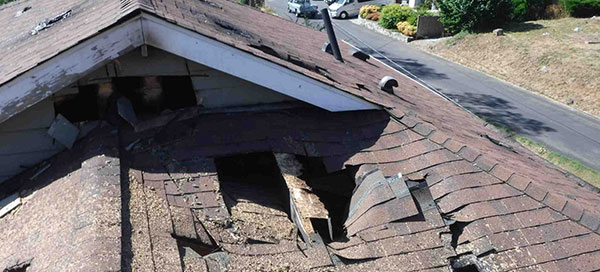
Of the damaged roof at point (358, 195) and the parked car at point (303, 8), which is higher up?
the parked car at point (303, 8)

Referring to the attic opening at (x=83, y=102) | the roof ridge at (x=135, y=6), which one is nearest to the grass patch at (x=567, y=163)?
the roof ridge at (x=135, y=6)

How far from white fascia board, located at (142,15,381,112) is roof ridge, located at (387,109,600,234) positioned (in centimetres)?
61

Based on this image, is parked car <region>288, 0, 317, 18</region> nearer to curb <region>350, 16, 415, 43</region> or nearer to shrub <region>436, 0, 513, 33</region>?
curb <region>350, 16, 415, 43</region>

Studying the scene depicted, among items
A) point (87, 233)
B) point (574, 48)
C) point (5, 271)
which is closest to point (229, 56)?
point (87, 233)

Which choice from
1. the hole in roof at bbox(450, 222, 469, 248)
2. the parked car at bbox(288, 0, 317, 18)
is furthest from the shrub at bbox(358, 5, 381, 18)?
the hole in roof at bbox(450, 222, 469, 248)

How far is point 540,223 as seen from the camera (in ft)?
14.1

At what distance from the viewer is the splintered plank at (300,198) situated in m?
4.43

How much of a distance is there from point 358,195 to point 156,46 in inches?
99.7

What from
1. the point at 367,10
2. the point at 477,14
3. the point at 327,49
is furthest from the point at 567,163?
the point at 367,10

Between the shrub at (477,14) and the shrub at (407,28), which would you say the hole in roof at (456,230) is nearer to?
the shrub at (477,14)

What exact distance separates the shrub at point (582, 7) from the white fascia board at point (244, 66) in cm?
2931

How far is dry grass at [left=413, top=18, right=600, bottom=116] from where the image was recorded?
21797 millimetres

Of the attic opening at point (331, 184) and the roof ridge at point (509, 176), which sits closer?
the roof ridge at point (509, 176)

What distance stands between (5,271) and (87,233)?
0.88m
